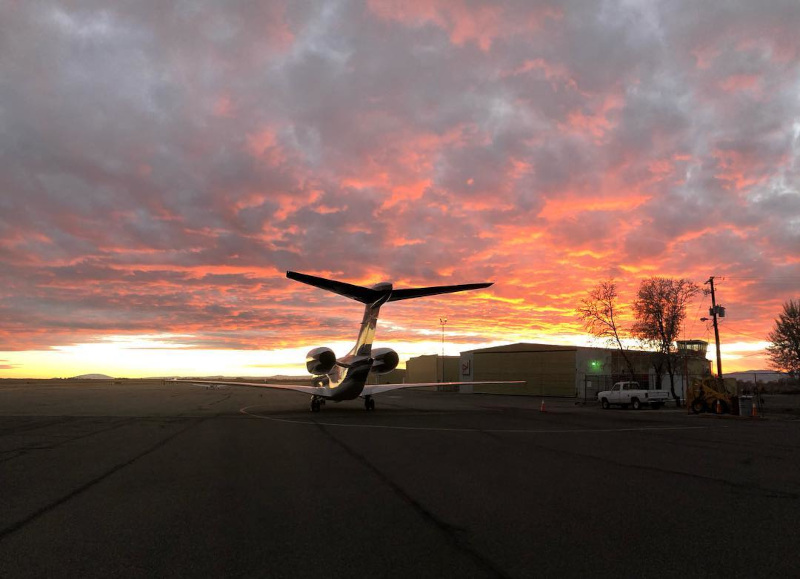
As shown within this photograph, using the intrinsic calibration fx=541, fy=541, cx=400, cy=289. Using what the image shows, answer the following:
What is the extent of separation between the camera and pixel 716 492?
8977 mm

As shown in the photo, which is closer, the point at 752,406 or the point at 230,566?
the point at 230,566

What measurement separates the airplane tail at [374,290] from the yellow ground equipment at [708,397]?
19676mm

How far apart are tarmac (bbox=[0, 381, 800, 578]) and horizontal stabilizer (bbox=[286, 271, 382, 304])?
8.30m

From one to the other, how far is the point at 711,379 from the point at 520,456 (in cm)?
2728

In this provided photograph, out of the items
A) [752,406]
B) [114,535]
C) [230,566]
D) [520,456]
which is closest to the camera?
[230,566]

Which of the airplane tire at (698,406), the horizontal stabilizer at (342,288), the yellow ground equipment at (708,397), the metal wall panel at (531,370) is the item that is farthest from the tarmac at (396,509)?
the metal wall panel at (531,370)

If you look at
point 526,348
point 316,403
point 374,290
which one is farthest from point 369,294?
point 526,348

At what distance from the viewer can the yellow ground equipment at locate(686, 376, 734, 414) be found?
3253cm

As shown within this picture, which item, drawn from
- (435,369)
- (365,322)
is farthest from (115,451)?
(435,369)

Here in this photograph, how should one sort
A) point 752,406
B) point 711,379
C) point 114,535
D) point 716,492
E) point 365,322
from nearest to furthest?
point 114,535
point 716,492
point 365,322
point 752,406
point 711,379

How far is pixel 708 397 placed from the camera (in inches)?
1314

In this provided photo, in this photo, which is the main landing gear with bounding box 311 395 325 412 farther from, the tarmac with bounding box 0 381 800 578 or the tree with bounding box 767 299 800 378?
the tree with bounding box 767 299 800 378

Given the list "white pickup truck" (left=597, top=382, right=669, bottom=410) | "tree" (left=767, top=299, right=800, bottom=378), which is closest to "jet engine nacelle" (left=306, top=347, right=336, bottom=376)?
"white pickup truck" (left=597, top=382, right=669, bottom=410)

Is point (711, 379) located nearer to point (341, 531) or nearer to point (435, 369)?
point (341, 531)
